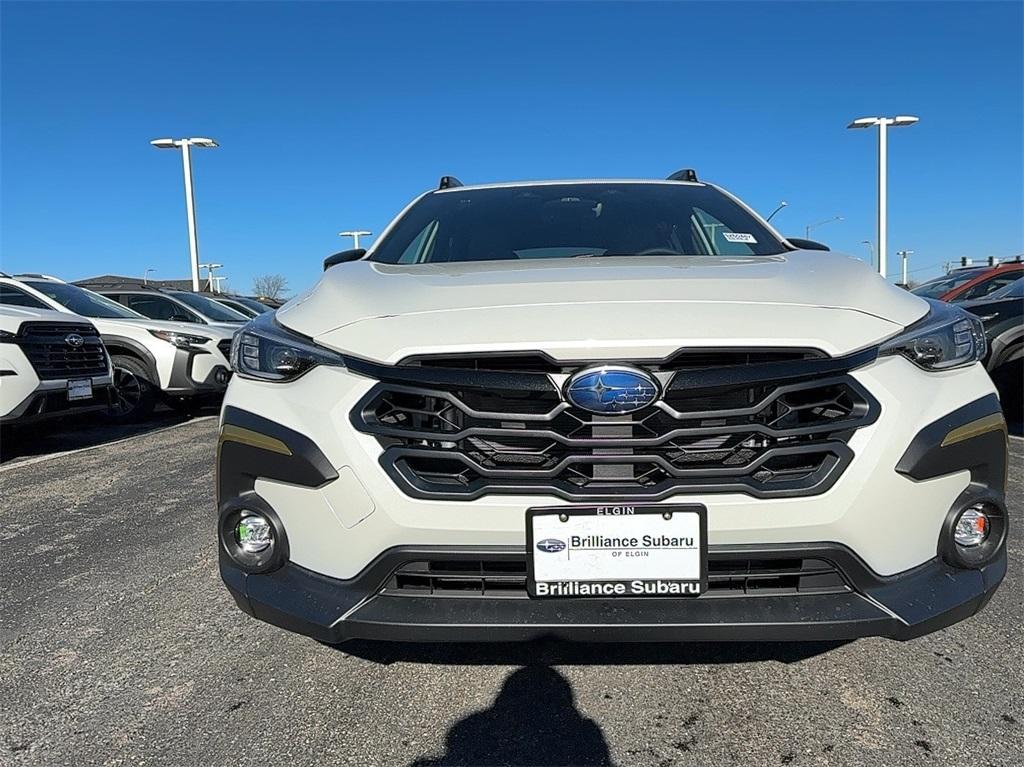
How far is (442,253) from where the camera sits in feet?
9.20

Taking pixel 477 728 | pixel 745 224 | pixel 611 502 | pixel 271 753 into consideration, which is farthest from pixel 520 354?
pixel 745 224

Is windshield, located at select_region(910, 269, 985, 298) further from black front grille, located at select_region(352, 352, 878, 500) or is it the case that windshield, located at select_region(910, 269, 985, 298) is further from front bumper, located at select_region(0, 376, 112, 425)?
front bumper, located at select_region(0, 376, 112, 425)

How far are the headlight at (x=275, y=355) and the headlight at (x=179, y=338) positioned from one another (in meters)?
6.42

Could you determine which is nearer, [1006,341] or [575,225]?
[575,225]

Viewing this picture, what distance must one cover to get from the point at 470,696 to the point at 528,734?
0.25 metres

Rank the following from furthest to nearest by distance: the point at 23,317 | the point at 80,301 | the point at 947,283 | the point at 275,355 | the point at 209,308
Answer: the point at 947,283 < the point at 209,308 < the point at 80,301 < the point at 23,317 < the point at 275,355

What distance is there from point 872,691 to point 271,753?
1673 millimetres

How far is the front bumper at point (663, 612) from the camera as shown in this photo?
1649 mm

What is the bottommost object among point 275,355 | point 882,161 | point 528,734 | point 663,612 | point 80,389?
point 528,734

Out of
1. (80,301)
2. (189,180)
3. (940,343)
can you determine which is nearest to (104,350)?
(80,301)

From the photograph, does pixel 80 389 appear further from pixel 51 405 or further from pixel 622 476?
pixel 622 476

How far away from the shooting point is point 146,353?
25.5ft

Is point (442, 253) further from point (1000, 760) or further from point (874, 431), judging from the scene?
point (1000, 760)

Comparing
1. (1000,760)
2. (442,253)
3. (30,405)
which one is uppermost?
(442,253)
